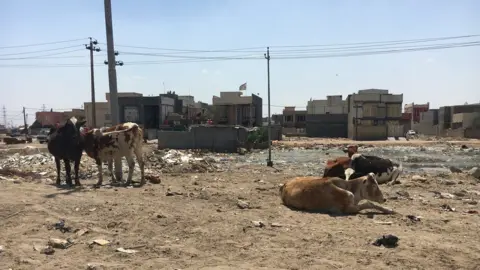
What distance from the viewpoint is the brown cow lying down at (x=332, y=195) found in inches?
342

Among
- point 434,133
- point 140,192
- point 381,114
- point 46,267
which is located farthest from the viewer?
point 434,133

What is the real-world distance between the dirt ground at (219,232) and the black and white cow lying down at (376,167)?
2181 millimetres

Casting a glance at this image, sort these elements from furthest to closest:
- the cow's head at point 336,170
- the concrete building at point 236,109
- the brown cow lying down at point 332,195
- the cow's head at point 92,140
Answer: the concrete building at point 236,109 < the cow's head at point 92,140 < the cow's head at point 336,170 < the brown cow lying down at point 332,195

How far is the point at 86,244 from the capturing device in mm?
6453

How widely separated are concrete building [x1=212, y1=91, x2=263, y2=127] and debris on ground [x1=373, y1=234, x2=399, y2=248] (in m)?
47.9

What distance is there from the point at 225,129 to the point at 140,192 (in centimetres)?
1991

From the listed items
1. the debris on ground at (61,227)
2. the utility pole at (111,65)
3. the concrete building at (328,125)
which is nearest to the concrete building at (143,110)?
the concrete building at (328,125)

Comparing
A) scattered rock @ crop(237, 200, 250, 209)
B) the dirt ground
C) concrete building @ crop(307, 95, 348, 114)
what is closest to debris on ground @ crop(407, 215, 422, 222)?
the dirt ground

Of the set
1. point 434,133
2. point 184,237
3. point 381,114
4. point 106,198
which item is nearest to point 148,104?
point 381,114

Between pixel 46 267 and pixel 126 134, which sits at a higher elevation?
pixel 126 134

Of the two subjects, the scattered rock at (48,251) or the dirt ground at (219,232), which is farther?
the scattered rock at (48,251)

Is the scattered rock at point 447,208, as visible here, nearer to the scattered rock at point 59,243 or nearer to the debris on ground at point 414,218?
the debris on ground at point 414,218

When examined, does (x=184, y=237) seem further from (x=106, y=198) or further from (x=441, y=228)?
(x=441, y=228)

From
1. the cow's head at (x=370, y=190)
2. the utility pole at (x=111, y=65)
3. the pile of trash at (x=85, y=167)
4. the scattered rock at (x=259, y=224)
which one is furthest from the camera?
the utility pole at (x=111, y=65)
